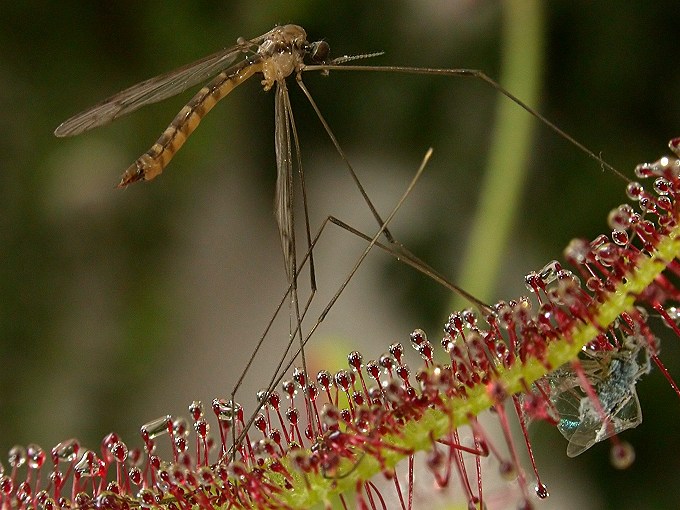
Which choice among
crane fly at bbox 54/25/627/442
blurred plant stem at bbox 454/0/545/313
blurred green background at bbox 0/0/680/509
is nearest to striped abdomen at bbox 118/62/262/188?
crane fly at bbox 54/25/627/442

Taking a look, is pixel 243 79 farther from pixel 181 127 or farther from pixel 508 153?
pixel 508 153

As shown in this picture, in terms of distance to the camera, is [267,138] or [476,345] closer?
[476,345]

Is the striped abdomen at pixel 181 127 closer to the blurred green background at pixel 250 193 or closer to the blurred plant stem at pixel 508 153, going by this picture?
the blurred green background at pixel 250 193

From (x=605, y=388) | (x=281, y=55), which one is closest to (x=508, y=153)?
(x=281, y=55)

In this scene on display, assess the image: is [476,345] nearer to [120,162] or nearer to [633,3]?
[633,3]

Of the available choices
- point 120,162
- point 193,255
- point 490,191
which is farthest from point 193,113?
point 193,255
